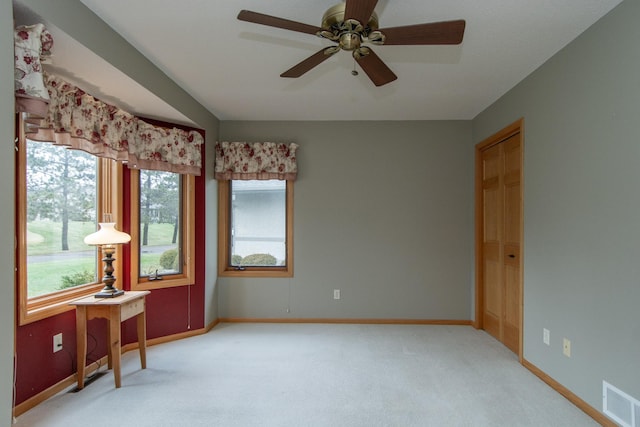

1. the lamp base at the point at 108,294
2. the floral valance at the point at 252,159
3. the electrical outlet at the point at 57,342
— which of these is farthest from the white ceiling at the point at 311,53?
the electrical outlet at the point at 57,342

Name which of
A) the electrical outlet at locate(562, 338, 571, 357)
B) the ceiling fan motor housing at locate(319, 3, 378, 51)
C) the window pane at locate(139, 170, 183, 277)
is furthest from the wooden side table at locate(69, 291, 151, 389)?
the electrical outlet at locate(562, 338, 571, 357)

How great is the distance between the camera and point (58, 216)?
102 inches

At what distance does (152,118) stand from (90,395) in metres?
2.46

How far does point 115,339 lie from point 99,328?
56 cm

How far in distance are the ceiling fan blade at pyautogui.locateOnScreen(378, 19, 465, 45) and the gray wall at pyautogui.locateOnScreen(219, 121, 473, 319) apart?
2.43 meters

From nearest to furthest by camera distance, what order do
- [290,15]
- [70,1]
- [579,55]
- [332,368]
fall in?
[70,1], [290,15], [579,55], [332,368]

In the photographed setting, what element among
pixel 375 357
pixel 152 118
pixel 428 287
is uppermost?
pixel 152 118

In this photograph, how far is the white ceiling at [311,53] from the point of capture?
201cm

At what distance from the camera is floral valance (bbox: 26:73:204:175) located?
7.37ft

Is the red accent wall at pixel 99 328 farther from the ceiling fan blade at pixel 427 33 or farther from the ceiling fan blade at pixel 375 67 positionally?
the ceiling fan blade at pixel 427 33

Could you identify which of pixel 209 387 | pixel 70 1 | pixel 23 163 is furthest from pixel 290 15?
pixel 209 387

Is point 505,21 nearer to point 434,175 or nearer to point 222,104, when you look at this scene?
point 434,175

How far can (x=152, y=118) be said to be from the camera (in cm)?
336

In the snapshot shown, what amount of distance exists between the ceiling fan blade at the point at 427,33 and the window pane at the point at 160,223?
8.96 ft
